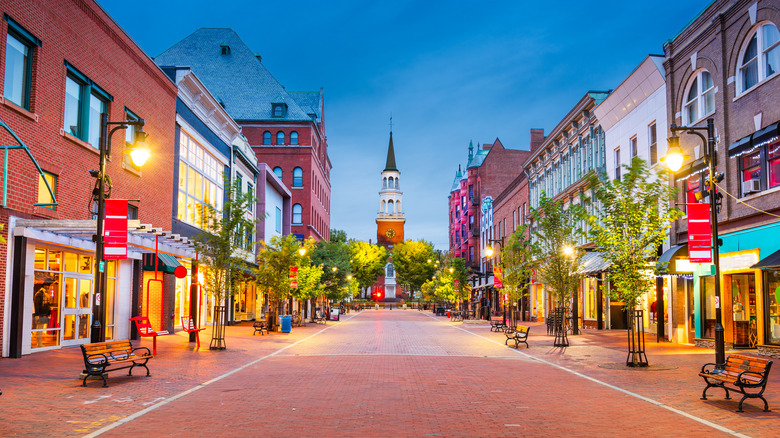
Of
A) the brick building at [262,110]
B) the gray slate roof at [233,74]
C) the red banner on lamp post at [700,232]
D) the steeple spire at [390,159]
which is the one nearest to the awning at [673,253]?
the red banner on lamp post at [700,232]

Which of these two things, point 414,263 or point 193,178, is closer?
point 193,178

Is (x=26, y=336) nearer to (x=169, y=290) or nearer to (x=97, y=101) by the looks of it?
(x=97, y=101)

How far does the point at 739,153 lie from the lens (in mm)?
20672

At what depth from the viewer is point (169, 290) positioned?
2875 cm

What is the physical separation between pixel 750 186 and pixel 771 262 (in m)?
3.40

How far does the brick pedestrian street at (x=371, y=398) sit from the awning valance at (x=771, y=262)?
3.01 metres

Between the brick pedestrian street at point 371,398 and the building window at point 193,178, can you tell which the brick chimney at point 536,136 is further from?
the brick pedestrian street at point 371,398

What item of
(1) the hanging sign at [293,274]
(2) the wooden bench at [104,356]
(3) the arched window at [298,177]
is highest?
(3) the arched window at [298,177]

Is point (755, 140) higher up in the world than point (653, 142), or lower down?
lower down

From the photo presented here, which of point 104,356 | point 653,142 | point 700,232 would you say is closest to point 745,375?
point 700,232

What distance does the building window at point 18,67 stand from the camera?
1659 cm

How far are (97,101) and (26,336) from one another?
26.4 feet

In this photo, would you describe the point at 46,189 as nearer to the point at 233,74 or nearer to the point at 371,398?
Result: the point at 371,398

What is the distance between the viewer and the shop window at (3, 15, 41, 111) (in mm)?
16578
